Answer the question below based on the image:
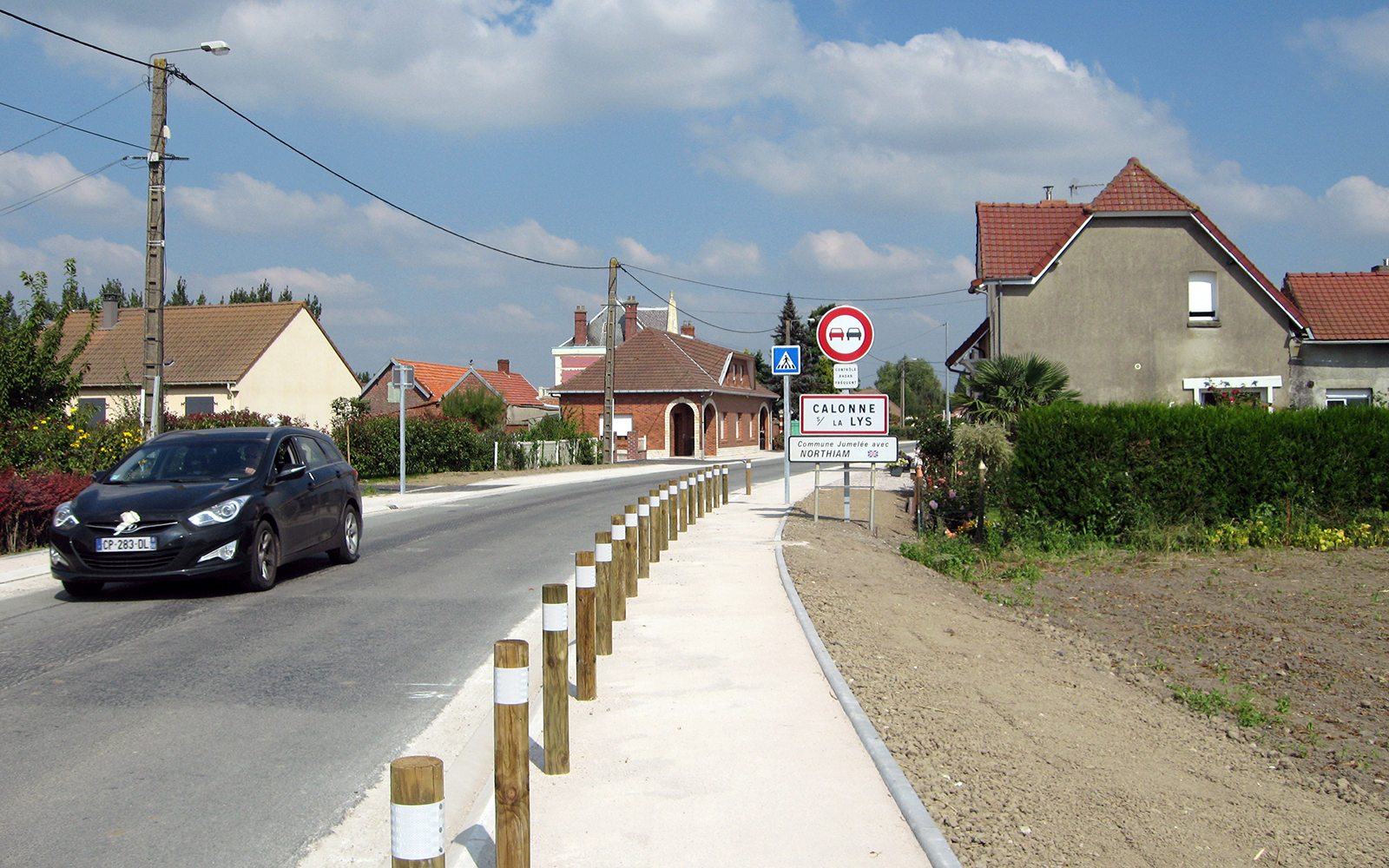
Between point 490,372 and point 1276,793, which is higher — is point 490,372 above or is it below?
above

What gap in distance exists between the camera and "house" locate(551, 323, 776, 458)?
2072 inches

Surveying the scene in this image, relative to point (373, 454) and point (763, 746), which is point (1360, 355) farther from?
point (373, 454)

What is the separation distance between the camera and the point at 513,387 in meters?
72.9

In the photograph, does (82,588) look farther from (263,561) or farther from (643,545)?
(643,545)

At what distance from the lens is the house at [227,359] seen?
41.2m

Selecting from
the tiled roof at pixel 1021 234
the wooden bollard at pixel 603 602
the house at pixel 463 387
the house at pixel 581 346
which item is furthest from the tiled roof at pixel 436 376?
the wooden bollard at pixel 603 602

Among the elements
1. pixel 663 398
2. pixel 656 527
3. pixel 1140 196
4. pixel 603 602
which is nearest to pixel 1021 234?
pixel 1140 196

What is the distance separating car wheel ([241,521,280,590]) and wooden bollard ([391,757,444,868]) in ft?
24.3

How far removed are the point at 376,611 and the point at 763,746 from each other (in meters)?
4.94

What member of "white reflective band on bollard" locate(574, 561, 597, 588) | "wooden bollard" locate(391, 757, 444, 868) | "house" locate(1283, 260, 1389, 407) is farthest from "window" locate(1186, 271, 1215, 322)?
"wooden bollard" locate(391, 757, 444, 868)

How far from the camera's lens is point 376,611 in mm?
8875

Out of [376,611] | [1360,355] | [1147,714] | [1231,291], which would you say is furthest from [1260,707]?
[1360,355]

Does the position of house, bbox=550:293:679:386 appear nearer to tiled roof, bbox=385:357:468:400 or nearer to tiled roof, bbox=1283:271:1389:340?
tiled roof, bbox=385:357:468:400

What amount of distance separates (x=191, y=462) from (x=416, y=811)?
8687mm
